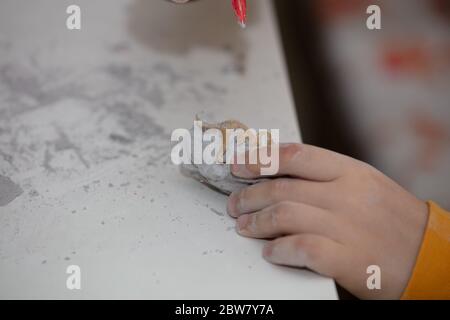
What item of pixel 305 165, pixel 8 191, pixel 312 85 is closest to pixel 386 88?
pixel 312 85

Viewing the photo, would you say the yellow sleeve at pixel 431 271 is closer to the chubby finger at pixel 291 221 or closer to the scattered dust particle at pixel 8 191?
the chubby finger at pixel 291 221

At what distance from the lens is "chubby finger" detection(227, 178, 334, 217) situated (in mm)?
623

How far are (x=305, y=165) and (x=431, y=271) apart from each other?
0.19 meters

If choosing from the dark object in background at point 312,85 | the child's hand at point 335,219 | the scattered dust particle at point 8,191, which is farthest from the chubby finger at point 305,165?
the dark object in background at point 312,85

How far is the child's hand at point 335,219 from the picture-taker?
23.5 inches

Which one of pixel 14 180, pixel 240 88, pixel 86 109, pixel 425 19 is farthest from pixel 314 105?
pixel 14 180

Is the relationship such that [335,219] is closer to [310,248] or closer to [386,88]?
[310,248]

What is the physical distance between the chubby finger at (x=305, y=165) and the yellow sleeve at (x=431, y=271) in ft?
0.44

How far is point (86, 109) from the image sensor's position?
0.81 metres

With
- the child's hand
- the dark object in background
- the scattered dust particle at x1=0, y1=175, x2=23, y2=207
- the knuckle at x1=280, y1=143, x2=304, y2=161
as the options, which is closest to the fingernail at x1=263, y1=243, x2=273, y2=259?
the child's hand

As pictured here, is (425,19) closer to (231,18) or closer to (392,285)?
(231,18)

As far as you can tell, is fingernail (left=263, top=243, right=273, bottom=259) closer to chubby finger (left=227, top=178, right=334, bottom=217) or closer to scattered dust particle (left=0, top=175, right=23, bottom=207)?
chubby finger (left=227, top=178, right=334, bottom=217)

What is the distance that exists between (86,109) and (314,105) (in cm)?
66
